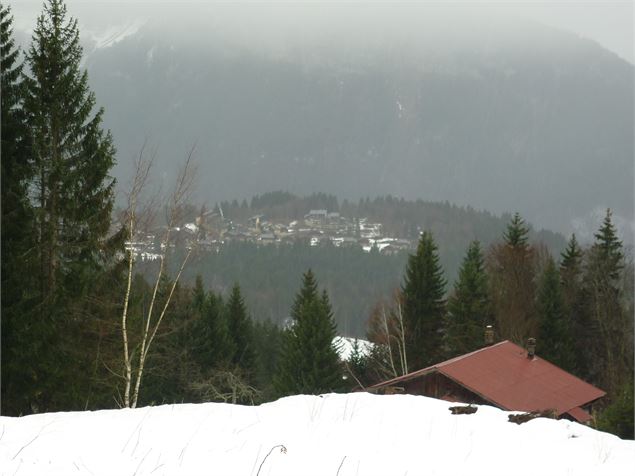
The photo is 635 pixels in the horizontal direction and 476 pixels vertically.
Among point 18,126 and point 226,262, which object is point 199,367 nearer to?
point 18,126

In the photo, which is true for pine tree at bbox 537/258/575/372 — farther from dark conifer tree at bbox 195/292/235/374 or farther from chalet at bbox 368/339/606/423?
dark conifer tree at bbox 195/292/235/374

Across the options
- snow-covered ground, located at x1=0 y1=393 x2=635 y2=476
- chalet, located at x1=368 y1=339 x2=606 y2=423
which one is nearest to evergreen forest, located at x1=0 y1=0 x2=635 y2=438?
snow-covered ground, located at x1=0 y1=393 x2=635 y2=476

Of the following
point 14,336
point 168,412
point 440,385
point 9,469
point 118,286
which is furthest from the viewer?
point 440,385

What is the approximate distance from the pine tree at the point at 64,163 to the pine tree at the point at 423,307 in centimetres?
2729

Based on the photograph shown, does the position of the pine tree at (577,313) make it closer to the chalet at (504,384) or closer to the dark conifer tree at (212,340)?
the chalet at (504,384)

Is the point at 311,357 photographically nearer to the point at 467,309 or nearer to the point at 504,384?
the point at 467,309

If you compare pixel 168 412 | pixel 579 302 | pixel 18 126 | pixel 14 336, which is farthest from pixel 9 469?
pixel 579 302

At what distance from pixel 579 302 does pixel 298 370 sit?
18.6m

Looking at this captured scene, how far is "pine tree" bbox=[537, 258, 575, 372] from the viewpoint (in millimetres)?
39969

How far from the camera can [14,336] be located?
50.9 ft

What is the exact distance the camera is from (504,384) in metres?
23.5

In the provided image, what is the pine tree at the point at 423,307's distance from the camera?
41438mm

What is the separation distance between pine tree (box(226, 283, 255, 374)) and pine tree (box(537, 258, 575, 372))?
18.0 metres

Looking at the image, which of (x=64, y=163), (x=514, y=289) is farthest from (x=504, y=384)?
(x=514, y=289)
